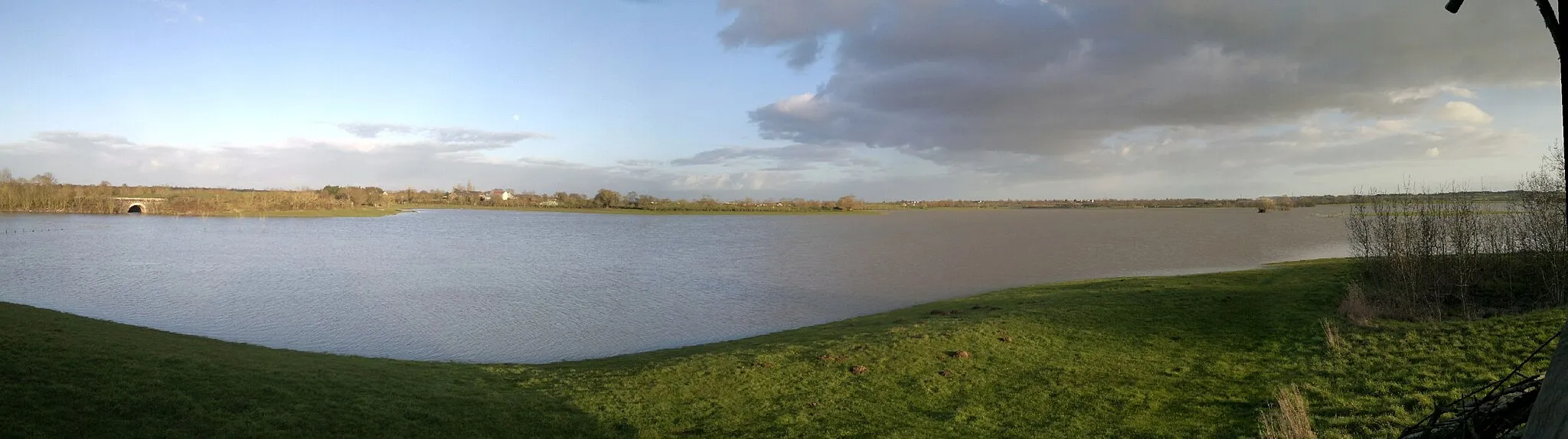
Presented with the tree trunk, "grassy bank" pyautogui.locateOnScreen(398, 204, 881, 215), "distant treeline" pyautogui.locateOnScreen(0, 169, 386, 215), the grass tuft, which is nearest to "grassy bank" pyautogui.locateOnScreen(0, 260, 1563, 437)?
the grass tuft

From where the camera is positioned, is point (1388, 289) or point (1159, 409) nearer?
point (1159, 409)

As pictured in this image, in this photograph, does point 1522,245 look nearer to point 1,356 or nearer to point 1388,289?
point 1388,289

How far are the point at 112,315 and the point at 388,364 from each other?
1547 centimetres

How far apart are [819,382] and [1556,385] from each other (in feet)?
33.8

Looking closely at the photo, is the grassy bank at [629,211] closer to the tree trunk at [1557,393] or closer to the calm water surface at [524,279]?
the calm water surface at [524,279]

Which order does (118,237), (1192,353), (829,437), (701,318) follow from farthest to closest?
(118,237)
(701,318)
(1192,353)
(829,437)

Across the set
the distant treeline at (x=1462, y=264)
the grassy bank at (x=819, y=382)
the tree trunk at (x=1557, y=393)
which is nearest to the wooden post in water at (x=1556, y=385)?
the tree trunk at (x=1557, y=393)

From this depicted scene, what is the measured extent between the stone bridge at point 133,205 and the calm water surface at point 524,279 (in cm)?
4191

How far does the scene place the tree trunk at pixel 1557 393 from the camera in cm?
199

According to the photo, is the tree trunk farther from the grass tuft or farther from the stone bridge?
the stone bridge

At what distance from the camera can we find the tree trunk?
199cm

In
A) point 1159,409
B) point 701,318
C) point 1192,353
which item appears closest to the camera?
point 1159,409

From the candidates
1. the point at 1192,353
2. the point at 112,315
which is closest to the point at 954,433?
the point at 1192,353

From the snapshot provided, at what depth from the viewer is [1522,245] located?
1925cm
